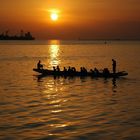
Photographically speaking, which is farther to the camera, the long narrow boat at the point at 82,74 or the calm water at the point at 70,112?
the long narrow boat at the point at 82,74

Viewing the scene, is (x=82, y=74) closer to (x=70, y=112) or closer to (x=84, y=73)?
(x=84, y=73)

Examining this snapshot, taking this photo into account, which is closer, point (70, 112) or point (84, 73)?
point (70, 112)

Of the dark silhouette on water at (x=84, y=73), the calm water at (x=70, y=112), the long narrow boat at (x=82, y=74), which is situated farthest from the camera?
the dark silhouette on water at (x=84, y=73)

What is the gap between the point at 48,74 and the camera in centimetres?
4966

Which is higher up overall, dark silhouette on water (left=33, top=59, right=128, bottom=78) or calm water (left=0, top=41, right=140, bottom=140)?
dark silhouette on water (left=33, top=59, right=128, bottom=78)

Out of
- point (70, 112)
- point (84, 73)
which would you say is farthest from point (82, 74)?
point (70, 112)

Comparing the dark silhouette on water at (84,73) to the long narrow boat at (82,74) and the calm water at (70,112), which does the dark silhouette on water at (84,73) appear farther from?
the calm water at (70,112)

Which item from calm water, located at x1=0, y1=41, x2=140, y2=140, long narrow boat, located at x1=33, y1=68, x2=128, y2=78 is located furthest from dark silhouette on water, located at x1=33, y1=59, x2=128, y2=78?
calm water, located at x1=0, y1=41, x2=140, y2=140

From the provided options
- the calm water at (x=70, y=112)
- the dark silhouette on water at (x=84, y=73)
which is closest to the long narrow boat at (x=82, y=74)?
the dark silhouette on water at (x=84, y=73)

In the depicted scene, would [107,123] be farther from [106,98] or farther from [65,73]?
[65,73]

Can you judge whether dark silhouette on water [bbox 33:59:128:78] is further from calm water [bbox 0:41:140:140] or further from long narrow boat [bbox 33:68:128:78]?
calm water [bbox 0:41:140:140]

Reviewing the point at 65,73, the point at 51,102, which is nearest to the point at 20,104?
the point at 51,102

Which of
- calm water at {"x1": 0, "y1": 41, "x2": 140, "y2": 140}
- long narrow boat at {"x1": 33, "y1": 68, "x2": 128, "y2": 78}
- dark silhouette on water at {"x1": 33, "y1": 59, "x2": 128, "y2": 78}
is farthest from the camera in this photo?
dark silhouette on water at {"x1": 33, "y1": 59, "x2": 128, "y2": 78}

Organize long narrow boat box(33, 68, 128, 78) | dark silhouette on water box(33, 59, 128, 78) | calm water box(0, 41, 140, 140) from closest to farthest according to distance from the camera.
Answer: calm water box(0, 41, 140, 140)
long narrow boat box(33, 68, 128, 78)
dark silhouette on water box(33, 59, 128, 78)
